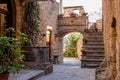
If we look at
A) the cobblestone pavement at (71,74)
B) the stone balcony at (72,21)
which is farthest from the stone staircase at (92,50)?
the stone balcony at (72,21)

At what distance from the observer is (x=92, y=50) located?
10164 mm

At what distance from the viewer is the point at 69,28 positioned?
15484mm

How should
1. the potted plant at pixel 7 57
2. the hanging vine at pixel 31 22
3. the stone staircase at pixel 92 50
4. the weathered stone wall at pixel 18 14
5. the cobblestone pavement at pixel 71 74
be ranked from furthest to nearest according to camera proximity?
1. the stone staircase at pixel 92 50
2. the hanging vine at pixel 31 22
3. the weathered stone wall at pixel 18 14
4. the cobblestone pavement at pixel 71 74
5. the potted plant at pixel 7 57

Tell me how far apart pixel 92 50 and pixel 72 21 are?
222 inches

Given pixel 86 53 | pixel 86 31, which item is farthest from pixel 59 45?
pixel 86 53

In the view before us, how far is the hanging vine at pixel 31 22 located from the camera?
9.09 m

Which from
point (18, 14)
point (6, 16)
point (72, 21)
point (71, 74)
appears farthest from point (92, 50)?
point (72, 21)

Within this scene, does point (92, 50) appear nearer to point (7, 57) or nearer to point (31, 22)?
point (31, 22)

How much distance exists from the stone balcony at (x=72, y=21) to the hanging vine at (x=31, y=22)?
5.61 metres

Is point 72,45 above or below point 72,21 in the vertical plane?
below

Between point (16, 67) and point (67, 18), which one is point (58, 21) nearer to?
point (67, 18)

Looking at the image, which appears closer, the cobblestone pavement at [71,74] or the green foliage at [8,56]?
the green foliage at [8,56]

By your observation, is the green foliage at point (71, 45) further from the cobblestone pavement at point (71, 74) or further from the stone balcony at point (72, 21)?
the cobblestone pavement at point (71, 74)

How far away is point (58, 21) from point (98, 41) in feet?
17.3
